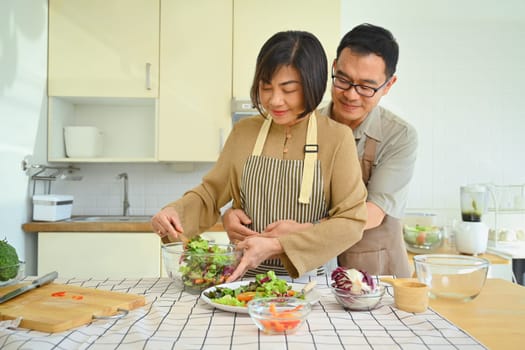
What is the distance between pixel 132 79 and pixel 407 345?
265cm

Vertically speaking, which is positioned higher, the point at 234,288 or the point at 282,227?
the point at 282,227

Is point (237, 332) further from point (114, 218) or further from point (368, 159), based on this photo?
point (114, 218)

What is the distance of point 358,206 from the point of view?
51.0 inches

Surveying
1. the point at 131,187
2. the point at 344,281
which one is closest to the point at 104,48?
the point at 131,187

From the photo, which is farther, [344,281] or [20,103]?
[20,103]

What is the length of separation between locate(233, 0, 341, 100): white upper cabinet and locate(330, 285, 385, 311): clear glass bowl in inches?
86.6

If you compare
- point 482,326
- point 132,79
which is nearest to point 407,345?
point 482,326

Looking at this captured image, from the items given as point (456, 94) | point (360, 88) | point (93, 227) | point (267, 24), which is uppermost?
point (267, 24)

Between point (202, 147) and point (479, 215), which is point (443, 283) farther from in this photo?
point (202, 147)

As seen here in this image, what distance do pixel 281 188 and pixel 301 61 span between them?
0.35 meters

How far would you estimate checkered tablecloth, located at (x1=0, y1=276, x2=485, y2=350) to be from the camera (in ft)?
2.75

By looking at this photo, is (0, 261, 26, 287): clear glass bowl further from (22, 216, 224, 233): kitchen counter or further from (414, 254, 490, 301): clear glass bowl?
(22, 216, 224, 233): kitchen counter

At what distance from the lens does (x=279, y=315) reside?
879 millimetres

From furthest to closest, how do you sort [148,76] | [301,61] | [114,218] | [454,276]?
[114,218] < [148,76] < [301,61] < [454,276]
